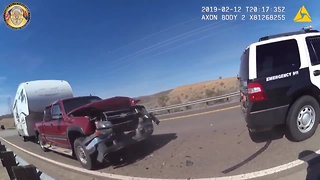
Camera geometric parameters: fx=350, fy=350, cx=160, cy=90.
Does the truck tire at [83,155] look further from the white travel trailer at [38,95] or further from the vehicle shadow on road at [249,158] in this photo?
the white travel trailer at [38,95]

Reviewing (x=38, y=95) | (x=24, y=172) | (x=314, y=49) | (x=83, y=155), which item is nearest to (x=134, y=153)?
(x=83, y=155)

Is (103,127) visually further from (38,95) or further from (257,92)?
(38,95)

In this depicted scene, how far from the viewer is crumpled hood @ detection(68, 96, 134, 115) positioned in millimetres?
8645

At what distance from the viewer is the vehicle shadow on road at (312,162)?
5.44 meters

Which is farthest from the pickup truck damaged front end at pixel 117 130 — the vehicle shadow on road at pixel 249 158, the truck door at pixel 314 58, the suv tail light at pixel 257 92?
the truck door at pixel 314 58

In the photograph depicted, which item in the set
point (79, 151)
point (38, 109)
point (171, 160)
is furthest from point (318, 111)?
point (38, 109)

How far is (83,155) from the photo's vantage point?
905 cm

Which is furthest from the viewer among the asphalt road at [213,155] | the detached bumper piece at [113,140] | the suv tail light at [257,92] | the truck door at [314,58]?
the detached bumper piece at [113,140]

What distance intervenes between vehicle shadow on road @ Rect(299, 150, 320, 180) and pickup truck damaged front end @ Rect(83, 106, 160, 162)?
4.04 m

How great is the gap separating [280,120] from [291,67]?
1084 mm

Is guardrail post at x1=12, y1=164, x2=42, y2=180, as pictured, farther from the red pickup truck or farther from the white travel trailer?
the white travel trailer

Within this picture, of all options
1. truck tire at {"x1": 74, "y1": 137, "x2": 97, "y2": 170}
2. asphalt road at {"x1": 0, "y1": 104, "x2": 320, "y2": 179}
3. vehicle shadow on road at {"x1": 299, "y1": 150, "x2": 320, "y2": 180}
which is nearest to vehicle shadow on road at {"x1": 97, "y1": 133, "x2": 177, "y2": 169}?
asphalt road at {"x1": 0, "y1": 104, "x2": 320, "y2": 179}

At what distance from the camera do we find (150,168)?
7.98 metres

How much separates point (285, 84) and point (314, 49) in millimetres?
1075
